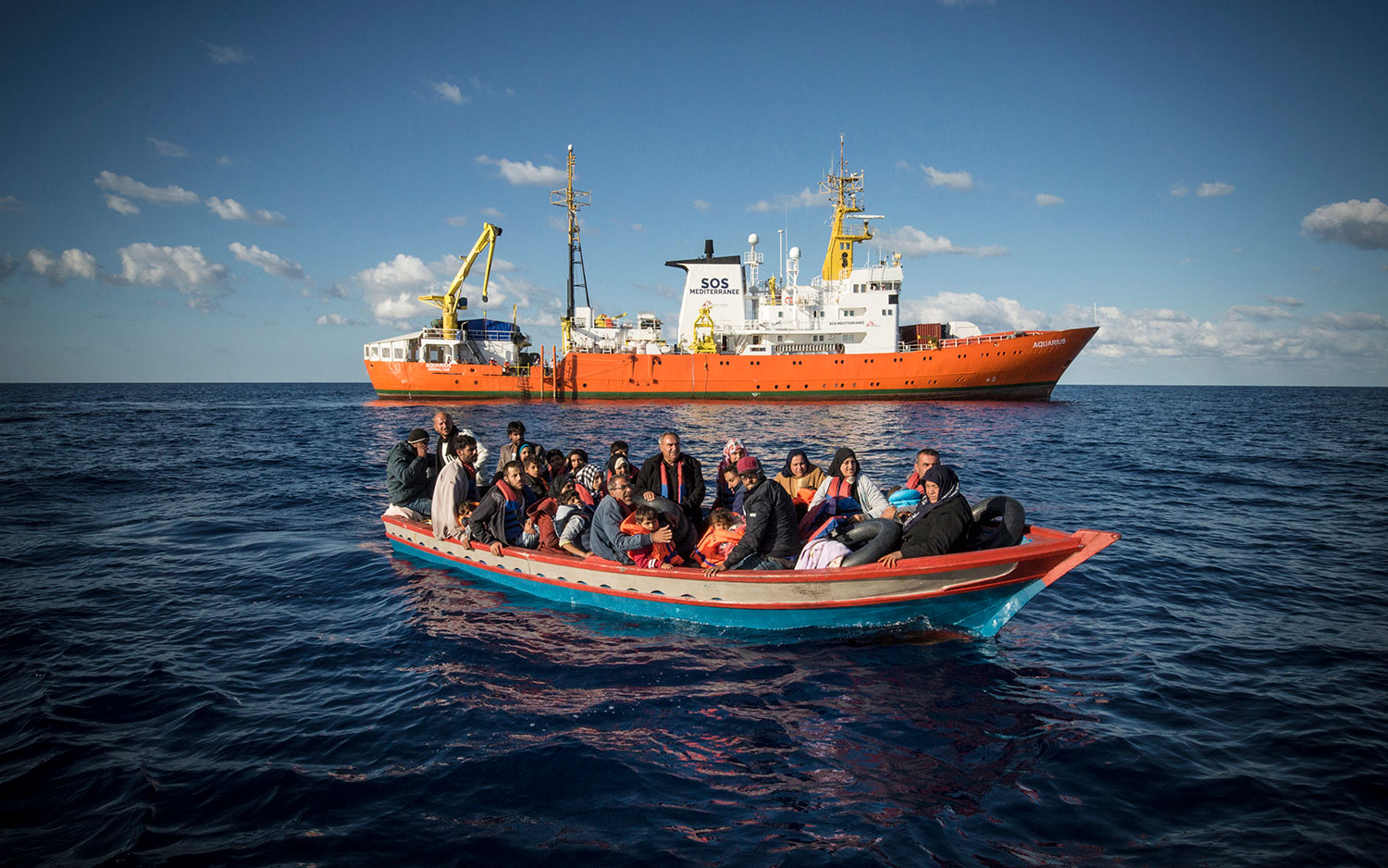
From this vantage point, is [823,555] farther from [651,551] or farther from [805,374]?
[805,374]

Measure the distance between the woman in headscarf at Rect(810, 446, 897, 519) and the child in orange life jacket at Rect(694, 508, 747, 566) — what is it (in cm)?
127

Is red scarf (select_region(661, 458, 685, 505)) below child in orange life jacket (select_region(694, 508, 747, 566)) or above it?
above

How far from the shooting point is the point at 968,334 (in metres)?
45.3

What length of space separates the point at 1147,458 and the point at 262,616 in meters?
26.8

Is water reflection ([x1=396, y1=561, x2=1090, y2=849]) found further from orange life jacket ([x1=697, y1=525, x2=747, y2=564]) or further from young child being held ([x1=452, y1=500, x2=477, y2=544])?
young child being held ([x1=452, y1=500, x2=477, y2=544])

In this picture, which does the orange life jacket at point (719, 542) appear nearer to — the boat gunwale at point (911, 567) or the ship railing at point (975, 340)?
the boat gunwale at point (911, 567)

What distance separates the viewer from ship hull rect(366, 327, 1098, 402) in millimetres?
41406

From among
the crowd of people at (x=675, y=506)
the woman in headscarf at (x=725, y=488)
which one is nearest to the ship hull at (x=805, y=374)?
the crowd of people at (x=675, y=506)

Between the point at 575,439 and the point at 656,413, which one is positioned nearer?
the point at 575,439

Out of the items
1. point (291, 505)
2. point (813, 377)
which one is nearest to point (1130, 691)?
point (291, 505)

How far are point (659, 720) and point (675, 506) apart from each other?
252cm

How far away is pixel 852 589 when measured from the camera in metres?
6.83

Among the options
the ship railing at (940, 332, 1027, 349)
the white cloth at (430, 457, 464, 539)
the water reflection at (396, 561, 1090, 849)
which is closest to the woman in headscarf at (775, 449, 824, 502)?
the water reflection at (396, 561, 1090, 849)

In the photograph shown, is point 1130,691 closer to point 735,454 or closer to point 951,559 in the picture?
point 951,559
